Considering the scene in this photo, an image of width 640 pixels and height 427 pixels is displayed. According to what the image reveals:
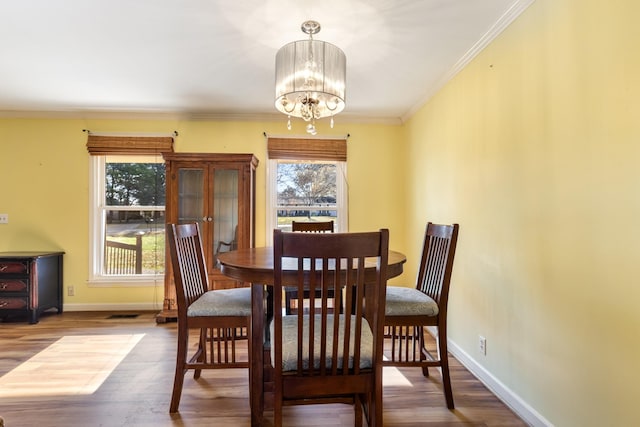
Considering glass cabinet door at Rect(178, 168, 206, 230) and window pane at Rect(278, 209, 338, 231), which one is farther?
window pane at Rect(278, 209, 338, 231)

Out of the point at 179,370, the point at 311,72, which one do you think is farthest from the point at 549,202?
the point at 179,370

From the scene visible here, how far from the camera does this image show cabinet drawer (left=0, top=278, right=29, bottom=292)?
3.09m

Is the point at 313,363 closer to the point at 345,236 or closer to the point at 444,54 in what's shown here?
the point at 345,236

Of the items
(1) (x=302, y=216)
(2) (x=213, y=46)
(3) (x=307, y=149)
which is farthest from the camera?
(1) (x=302, y=216)

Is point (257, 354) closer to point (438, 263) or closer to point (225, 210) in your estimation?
point (438, 263)

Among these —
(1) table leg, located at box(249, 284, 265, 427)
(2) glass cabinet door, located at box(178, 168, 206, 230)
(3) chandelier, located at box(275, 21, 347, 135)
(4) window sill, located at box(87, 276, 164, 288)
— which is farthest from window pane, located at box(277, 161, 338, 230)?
(1) table leg, located at box(249, 284, 265, 427)

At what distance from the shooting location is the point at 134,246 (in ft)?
11.9

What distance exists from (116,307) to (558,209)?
403 cm

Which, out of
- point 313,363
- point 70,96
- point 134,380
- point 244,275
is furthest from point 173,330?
point 70,96

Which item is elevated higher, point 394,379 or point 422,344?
point 422,344

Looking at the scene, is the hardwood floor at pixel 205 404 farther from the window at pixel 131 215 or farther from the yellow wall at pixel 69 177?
the window at pixel 131 215

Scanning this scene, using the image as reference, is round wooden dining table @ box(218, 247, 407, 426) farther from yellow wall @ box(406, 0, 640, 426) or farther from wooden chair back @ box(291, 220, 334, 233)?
wooden chair back @ box(291, 220, 334, 233)

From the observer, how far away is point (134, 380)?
2082 millimetres

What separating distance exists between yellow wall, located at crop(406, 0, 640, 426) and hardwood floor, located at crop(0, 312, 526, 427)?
25 centimetres
